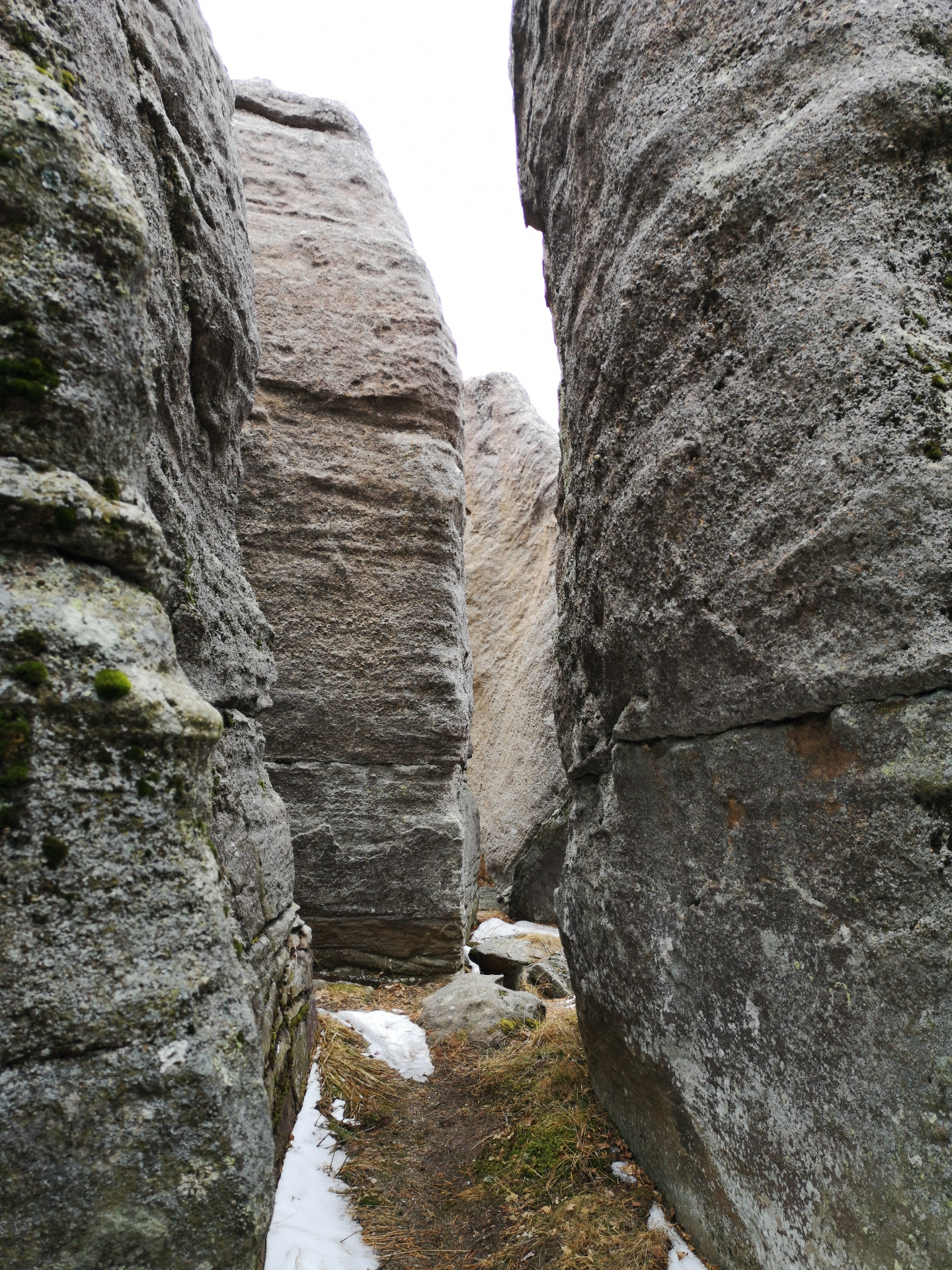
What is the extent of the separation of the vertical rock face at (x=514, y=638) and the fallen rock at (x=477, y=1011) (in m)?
2.24

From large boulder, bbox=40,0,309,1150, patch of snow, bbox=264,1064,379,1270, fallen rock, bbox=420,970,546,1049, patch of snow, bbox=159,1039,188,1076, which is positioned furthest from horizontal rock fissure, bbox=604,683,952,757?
fallen rock, bbox=420,970,546,1049

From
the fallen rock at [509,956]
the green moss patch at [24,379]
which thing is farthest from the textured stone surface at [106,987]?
the fallen rock at [509,956]

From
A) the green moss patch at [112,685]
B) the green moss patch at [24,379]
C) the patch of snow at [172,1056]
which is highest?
the green moss patch at [24,379]

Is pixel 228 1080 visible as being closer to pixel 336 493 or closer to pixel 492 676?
pixel 336 493

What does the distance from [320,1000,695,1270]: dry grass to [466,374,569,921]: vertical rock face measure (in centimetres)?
304

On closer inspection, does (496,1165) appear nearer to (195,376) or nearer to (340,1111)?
(340,1111)

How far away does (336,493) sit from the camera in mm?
4840

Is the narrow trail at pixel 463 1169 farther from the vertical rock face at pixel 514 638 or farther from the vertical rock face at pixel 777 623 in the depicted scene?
the vertical rock face at pixel 514 638

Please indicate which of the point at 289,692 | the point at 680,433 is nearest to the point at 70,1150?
the point at 680,433

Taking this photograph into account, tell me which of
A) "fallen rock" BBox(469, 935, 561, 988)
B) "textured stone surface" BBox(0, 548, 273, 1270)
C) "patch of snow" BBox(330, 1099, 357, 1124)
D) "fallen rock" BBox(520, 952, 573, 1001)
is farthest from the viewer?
"fallen rock" BBox(469, 935, 561, 988)

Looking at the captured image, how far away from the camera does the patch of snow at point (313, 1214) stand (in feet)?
6.68

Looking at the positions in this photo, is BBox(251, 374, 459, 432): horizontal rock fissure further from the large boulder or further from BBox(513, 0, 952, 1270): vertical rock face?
BBox(513, 0, 952, 1270): vertical rock face

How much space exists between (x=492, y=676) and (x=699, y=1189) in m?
6.94

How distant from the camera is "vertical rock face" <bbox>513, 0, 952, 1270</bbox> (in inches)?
60.6
